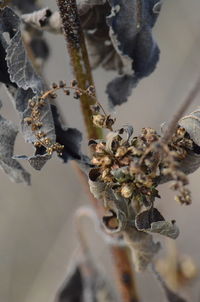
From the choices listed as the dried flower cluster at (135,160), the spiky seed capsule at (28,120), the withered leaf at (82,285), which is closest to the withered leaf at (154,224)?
the dried flower cluster at (135,160)

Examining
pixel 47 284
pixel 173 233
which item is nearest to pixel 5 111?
pixel 47 284

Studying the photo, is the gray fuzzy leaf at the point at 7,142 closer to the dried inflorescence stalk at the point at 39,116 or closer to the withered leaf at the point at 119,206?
the dried inflorescence stalk at the point at 39,116

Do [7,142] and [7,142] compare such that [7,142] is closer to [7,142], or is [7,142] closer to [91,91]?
[7,142]

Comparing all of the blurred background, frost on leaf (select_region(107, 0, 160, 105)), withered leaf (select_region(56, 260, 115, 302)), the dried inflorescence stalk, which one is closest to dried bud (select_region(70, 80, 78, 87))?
the dried inflorescence stalk

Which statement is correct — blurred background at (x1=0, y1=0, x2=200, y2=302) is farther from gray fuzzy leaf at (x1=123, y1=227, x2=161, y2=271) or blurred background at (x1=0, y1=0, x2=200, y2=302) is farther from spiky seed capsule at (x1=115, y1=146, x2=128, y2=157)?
spiky seed capsule at (x1=115, y1=146, x2=128, y2=157)

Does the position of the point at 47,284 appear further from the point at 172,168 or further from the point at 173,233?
the point at 172,168

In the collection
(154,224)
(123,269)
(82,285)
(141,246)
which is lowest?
(82,285)

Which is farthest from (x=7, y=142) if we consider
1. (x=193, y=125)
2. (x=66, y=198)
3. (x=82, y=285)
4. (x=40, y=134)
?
(x=66, y=198)
